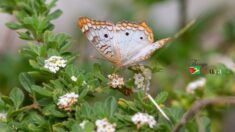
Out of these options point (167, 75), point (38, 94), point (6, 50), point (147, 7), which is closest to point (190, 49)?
point (167, 75)

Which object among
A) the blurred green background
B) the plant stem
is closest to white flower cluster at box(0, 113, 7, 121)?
the plant stem

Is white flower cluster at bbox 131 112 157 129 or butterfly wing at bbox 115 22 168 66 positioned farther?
butterfly wing at bbox 115 22 168 66

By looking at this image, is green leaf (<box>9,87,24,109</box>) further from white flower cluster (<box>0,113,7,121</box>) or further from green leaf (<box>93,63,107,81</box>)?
green leaf (<box>93,63,107,81</box>)

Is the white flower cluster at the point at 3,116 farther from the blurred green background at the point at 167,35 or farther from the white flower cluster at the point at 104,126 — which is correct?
the blurred green background at the point at 167,35

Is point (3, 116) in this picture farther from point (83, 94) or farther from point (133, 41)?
point (133, 41)

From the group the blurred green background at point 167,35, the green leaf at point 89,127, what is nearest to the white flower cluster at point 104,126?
the green leaf at point 89,127

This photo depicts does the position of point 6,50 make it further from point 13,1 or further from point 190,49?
point 13,1
